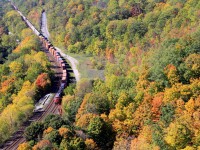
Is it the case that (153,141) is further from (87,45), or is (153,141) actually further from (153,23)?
(87,45)

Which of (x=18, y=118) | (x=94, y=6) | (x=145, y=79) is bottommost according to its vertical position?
(x=18, y=118)

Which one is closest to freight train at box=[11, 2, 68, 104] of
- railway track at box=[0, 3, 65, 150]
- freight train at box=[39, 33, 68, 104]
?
freight train at box=[39, 33, 68, 104]

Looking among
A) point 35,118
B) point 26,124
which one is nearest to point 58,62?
point 35,118

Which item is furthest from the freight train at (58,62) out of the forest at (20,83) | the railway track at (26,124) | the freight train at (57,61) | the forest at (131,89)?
the forest at (20,83)

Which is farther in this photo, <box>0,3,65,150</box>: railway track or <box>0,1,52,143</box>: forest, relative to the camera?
<box>0,1,52,143</box>: forest

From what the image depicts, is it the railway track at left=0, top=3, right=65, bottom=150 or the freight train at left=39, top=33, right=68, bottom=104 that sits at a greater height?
the freight train at left=39, top=33, right=68, bottom=104

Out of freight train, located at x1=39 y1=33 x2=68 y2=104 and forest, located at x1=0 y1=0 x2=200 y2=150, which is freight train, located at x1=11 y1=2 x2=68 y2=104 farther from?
forest, located at x1=0 y1=0 x2=200 y2=150

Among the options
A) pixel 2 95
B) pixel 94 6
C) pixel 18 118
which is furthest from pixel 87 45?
pixel 18 118

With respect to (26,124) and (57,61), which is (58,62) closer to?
(57,61)
